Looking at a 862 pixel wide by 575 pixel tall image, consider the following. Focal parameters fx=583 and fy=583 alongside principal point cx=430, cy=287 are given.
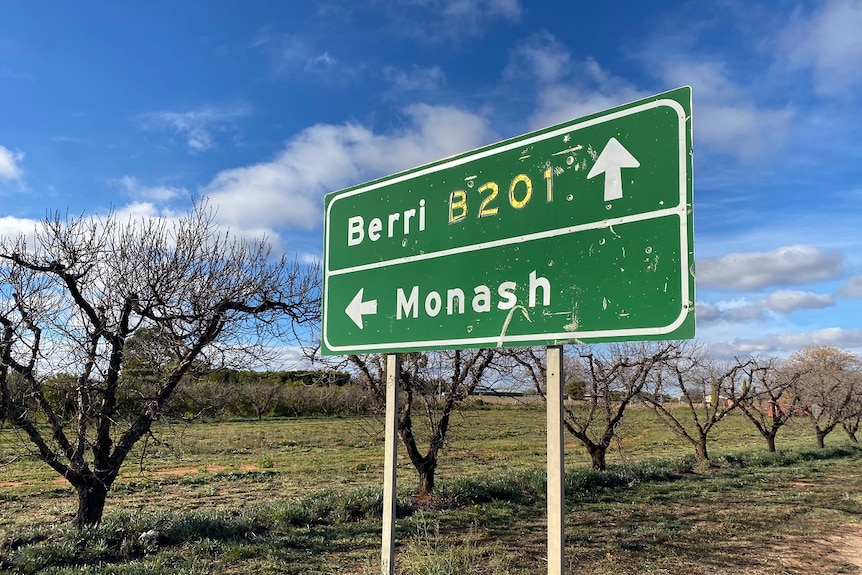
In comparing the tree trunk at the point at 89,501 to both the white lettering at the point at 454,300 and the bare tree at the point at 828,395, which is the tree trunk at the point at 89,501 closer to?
the white lettering at the point at 454,300

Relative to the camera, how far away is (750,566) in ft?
22.6

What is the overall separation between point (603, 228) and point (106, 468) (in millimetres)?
7562

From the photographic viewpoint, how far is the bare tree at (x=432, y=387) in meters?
10.5

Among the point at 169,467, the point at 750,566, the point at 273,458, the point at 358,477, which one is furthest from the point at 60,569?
the point at 273,458

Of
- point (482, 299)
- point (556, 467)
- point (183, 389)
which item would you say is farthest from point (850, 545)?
point (183, 389)

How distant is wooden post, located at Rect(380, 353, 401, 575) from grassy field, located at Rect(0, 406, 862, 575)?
552 millimetres

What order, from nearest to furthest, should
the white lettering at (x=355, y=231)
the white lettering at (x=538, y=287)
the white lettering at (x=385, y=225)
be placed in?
the white lettering at (x=538, y=287) < the white lettering at (x=385, y=225) < the white lettering at (x=355, y=231)

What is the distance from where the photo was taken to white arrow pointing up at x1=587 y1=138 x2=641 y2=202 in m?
2.40

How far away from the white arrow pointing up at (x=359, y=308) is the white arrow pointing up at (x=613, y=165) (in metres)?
1.53

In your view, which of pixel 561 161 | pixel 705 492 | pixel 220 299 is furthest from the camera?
pixel 705 492

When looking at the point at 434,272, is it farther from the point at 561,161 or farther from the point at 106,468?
the point at 106,468

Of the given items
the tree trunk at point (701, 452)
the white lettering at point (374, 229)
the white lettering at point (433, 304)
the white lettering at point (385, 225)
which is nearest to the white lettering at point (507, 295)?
the white lettering at point (433, 304)

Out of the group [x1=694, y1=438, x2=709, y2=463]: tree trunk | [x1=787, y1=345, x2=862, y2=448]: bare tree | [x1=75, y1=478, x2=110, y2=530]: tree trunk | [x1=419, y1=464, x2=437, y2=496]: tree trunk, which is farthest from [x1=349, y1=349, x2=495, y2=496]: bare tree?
[x1=787, y1=345, x2=862, y2=448]: bare tree

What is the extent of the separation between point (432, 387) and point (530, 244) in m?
8.44
